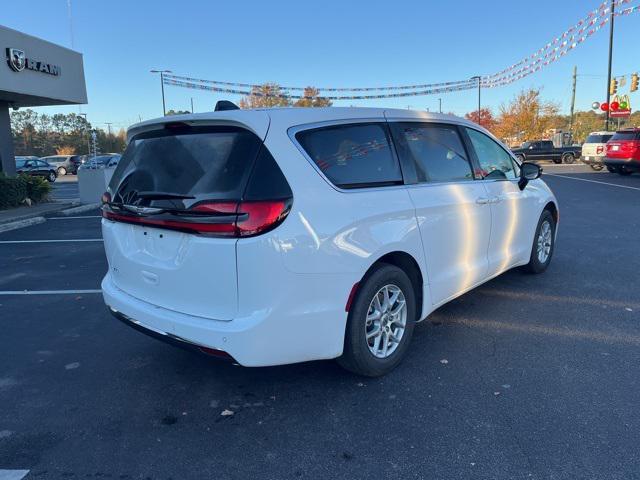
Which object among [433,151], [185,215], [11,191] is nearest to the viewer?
[185,215]

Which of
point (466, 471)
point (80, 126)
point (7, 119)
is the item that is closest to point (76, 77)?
point (7, 119)

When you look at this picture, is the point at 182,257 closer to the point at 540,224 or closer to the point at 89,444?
the point at 89,444

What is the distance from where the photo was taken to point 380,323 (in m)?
3.37

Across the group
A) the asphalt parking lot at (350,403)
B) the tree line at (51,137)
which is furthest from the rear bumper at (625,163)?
the tree line at (51,137)

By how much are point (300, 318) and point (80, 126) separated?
96071mm

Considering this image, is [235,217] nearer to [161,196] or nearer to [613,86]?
[161,196]

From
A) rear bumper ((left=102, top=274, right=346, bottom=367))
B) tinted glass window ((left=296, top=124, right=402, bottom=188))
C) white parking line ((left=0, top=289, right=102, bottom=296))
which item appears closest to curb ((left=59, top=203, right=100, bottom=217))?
white parking line ((left=0, top=289, right=102, bottom=296))

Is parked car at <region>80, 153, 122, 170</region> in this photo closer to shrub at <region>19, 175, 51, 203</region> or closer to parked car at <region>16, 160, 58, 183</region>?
shrub at <region>19, 175, 51, 203</region>

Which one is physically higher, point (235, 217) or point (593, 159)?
point (235, 217)

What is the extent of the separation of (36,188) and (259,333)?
14875 mm

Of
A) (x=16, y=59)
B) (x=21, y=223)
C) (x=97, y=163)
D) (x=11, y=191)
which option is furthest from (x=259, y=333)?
(x=97, y=163)

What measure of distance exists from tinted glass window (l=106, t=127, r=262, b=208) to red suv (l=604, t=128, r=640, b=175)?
19.9 metres

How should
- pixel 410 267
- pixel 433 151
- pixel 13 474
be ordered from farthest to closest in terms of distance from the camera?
pixel 433 151 → pixel 410 267 → pixel 13 474

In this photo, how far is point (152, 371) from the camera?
3.62 m
